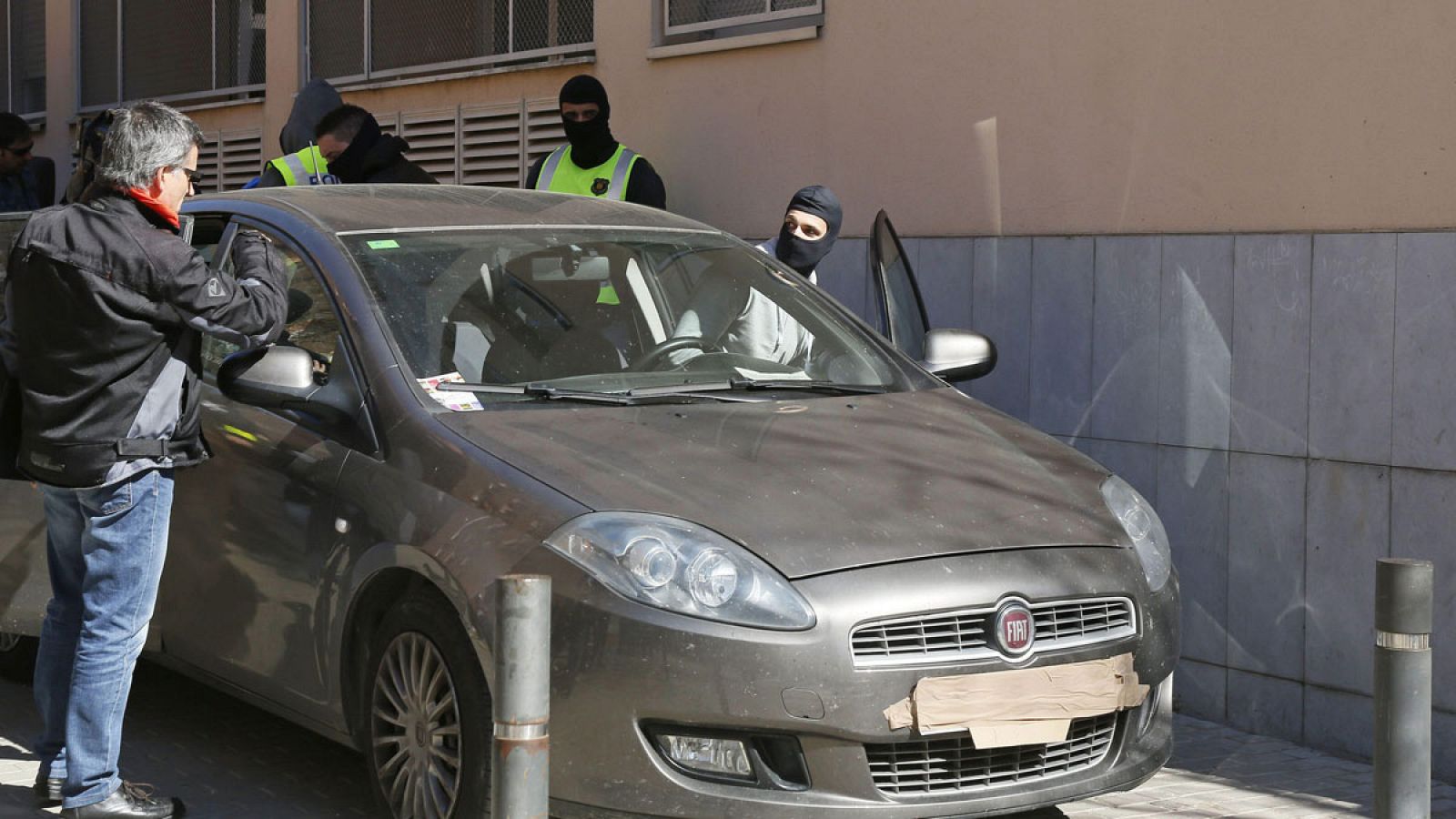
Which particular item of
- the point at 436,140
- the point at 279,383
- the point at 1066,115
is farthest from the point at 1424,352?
the point at 436,140

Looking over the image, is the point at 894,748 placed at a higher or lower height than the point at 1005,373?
lower

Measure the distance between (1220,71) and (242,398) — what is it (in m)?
3.58

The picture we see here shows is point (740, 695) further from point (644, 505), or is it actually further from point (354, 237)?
point (354, 237)

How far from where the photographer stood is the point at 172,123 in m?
4.97

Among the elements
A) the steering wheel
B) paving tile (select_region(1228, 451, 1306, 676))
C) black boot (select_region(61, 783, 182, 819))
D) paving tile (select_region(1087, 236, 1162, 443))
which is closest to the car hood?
the steering wheel

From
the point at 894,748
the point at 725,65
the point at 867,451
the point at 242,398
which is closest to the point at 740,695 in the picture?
the point at 894,748

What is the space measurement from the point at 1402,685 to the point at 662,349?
7.58 ft

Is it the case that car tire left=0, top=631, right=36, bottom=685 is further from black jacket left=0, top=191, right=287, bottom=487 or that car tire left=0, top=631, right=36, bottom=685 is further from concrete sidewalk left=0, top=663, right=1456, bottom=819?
black jacket left=0, top=191, right=287, bottom=487

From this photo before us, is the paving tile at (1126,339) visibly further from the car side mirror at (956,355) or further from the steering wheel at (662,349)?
the steering wheel at (662,349)

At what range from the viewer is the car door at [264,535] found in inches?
196

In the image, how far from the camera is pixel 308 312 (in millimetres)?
5352

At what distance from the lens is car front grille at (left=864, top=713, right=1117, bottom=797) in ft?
13.9

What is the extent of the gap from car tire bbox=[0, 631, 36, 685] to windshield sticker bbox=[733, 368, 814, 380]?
9.46ft

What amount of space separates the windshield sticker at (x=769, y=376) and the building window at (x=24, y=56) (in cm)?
1192
